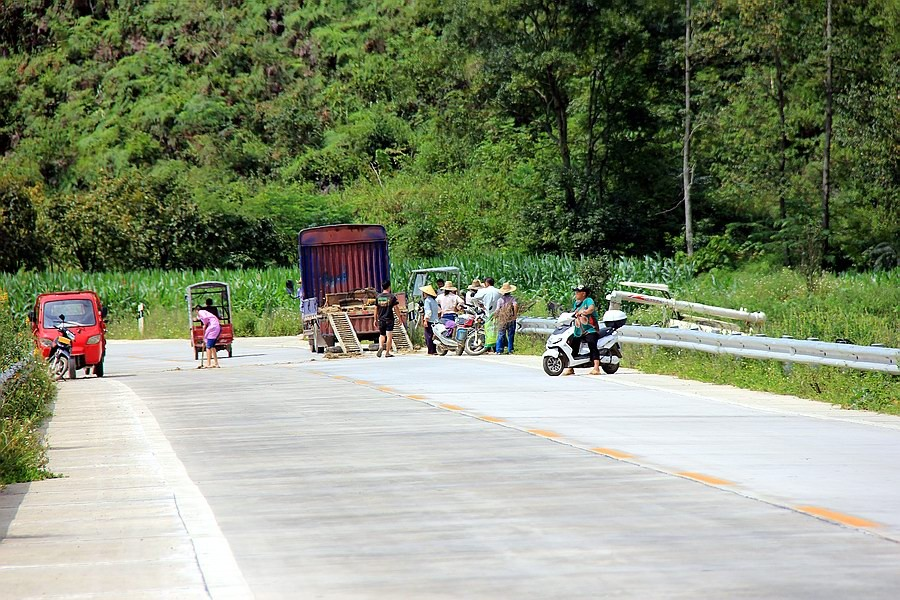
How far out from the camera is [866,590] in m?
6.89

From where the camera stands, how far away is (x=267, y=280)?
58344 millimetres

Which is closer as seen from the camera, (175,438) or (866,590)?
(866,590)

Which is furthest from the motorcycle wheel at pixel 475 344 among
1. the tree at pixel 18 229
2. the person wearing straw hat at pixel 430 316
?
the tree at pixel 18 229

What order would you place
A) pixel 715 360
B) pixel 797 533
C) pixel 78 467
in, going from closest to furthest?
pixel 797 533 → pixel 78 467 → pixel 715 360

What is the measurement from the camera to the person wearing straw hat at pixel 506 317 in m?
31.9

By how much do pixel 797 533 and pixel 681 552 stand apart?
3.13ft

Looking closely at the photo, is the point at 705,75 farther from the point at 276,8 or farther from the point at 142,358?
the point at 276,8

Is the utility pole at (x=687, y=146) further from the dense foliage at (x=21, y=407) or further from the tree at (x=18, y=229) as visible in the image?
the dense foliage at (x=21, y=407)

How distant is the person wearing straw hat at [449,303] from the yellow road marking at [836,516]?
23.6 m

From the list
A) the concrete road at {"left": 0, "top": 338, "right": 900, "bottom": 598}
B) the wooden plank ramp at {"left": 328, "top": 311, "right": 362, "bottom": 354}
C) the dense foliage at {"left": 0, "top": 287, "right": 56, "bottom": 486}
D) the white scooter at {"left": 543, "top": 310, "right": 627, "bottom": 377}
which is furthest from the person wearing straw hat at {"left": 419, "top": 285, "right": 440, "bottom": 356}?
the concrete road at {"left": 0, "top": 338, "right": 900, "bottom": 598}

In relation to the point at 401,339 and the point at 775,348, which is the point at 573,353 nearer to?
the point at 775,348

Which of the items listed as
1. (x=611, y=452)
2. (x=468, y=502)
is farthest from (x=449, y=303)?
(x=468, y=502)

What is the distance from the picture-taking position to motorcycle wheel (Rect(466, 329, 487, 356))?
3228cm

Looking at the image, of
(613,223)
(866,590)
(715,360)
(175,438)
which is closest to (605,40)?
(613,223)
